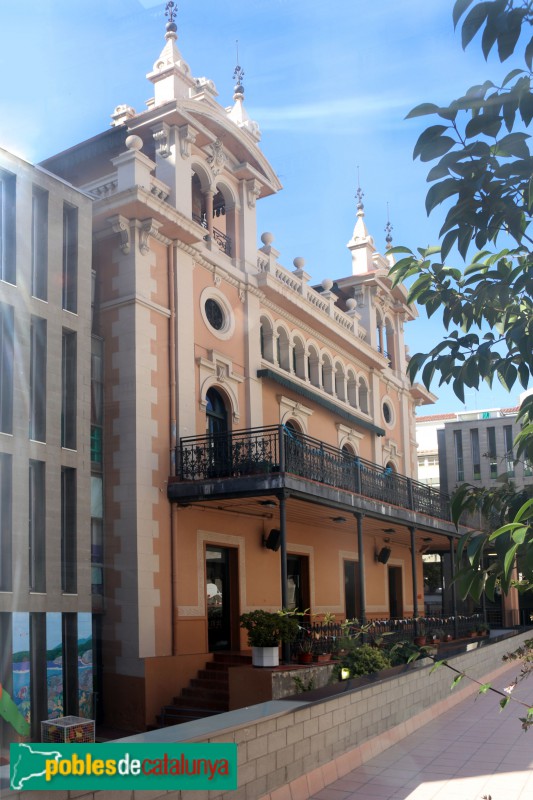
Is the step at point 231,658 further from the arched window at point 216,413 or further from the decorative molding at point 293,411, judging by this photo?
the decorative molding at point 293,411

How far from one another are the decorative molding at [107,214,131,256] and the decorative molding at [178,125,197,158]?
7.05 ft

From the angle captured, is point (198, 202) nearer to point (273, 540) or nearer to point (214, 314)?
point (214, 314)

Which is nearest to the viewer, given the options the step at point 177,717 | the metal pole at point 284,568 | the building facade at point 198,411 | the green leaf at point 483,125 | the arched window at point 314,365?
the green leaf at point 483,125

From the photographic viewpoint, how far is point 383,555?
2242cm

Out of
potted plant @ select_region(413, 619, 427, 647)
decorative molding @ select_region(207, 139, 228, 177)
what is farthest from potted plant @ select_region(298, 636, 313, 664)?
decorative molding @ select_region(207, 139, 228, 177)

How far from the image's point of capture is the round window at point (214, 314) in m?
15.9

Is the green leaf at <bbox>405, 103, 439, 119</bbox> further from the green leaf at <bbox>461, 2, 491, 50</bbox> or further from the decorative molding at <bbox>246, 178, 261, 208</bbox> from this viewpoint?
the decorative molding at <bbox>246, 178, 261, 208</bbox>

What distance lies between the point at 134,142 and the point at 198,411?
15.1ft

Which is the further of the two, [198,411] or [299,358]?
[299,358]

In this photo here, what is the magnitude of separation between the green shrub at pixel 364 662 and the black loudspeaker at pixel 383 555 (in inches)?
391

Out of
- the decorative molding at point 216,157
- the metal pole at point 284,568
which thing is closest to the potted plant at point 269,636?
the metal pole at point 284,568

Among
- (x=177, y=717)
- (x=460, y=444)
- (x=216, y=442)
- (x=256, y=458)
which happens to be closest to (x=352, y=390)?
(x=216, y=442)

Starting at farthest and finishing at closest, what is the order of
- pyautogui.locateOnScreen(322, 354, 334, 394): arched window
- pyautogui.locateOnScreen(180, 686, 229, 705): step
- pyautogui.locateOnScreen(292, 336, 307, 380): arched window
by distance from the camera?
pyautogui.locateOnScreen(322, 354, 334, 394): arched window
pyautogui.locateOnScreen(292, 336, 307, 380): arched window
pyautogui.locateOnScreen(180, 686, 229, 705): step

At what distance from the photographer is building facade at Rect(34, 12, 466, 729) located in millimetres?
13148
